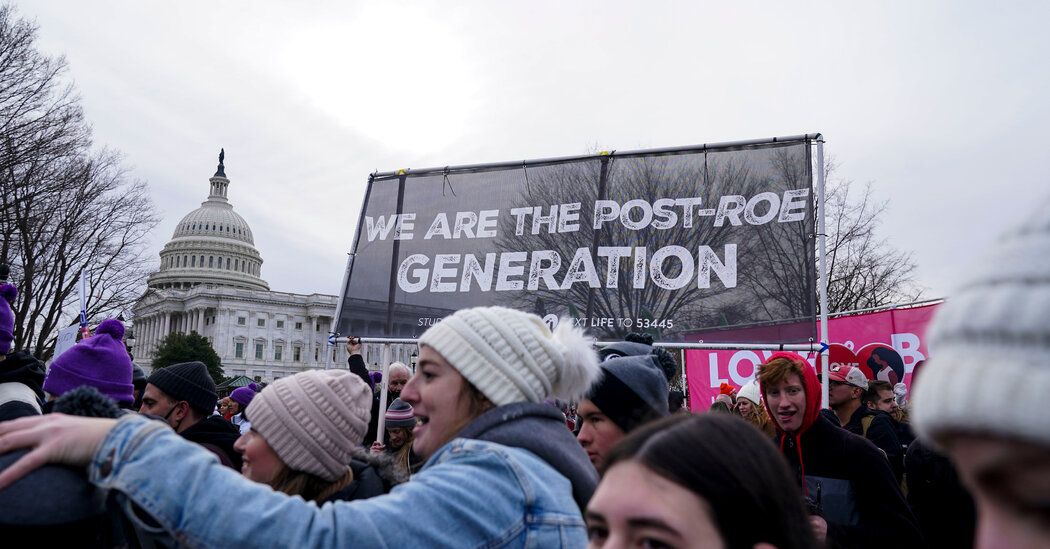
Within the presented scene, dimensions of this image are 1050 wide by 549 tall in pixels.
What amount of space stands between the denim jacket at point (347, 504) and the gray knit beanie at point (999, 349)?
115 cm

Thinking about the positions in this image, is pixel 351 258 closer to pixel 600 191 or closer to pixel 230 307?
pixel 600 191

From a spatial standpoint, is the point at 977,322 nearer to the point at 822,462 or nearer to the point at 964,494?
the point at 822,462

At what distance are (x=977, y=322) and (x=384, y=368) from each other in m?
7.44

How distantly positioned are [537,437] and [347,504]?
1.83ft

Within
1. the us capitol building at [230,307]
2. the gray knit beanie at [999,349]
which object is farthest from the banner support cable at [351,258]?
the us capitol building at [230,307]

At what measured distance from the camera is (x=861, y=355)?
9.50m

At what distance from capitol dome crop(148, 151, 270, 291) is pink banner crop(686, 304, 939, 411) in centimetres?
10778

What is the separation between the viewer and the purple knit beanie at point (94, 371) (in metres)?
3.54

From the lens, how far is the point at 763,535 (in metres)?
1.42

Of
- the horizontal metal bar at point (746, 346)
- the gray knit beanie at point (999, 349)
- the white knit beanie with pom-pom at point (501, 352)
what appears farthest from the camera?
the horizontal metal bar at point (746, 346)

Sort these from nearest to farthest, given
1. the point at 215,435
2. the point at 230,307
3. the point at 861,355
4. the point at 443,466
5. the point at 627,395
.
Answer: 1. the point at 443,466
2. the point at 627,395
3. the point at 215,435
4. the point at 861,355
5. the point at 230,307

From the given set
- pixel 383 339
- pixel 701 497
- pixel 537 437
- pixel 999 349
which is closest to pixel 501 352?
pixel 537 437

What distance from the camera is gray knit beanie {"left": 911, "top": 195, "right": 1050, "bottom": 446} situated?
2.18 ft

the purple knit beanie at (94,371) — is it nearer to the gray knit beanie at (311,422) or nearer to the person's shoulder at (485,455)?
the gray knit beanie at (311,422)
